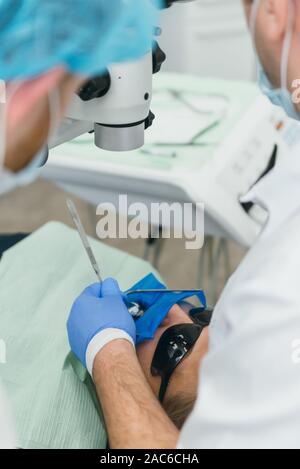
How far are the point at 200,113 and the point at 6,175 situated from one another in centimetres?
117

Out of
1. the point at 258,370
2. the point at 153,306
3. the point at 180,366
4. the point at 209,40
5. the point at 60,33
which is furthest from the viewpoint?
the point at 209,40

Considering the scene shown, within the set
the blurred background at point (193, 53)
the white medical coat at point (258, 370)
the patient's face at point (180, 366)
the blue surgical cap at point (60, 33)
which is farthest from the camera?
the blurred background at point (193, 53)

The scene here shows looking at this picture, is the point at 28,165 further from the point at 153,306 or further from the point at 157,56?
the point at 153,306

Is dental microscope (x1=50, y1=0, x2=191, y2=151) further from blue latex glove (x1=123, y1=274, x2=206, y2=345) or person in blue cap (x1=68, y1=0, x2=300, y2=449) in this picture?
blue latex glove (x1=123, y1=274, x2=206, y2=345)

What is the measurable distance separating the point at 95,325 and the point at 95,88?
39 centimetres

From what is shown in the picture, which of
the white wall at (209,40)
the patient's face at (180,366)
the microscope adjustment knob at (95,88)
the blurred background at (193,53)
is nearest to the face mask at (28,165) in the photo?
the microscope adjustment knob at (95,88)

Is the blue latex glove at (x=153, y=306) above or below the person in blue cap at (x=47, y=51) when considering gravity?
below

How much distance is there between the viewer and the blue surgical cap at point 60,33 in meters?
0.55

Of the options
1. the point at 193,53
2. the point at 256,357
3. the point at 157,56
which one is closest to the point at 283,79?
the point at 157,56

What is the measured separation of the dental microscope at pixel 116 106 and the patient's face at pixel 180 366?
0.34 meters

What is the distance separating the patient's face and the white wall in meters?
2.04

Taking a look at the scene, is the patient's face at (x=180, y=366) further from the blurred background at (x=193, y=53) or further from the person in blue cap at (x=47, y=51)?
the blurred background at (x=193, y=53)

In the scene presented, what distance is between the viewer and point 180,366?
981 mm

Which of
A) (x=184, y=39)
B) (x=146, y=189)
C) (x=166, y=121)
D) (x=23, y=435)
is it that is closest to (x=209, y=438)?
(x=23, y=435)
